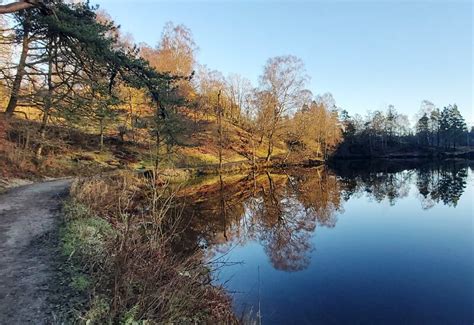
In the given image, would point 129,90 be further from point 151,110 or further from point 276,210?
point 276,210

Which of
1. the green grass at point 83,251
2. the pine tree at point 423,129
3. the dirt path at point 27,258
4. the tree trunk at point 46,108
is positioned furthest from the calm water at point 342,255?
the pine tree at point 423,129

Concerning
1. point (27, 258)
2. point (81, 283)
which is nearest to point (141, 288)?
point (81, 283)

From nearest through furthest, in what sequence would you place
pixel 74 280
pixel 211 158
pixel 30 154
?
pixel 74 280 → pixel 30 154 → pixel 211 158

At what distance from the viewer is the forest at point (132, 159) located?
171 inches

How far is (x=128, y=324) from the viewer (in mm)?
3545

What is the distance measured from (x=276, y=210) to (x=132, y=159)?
1586cm

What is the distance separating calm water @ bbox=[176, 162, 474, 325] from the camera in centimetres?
682

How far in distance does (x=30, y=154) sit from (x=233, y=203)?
37.2 feet

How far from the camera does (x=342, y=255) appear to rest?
399 inches

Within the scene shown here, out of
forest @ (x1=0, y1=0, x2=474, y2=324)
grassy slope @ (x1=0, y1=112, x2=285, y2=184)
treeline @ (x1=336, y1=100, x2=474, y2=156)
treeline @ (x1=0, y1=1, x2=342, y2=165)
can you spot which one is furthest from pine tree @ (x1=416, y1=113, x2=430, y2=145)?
grassy slope @ (x1=0, y1=112, x2=285, y2=184)

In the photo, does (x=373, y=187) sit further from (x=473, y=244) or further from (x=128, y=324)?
(x=128, y=324)

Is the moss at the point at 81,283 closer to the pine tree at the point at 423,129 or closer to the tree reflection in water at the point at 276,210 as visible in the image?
the tree reflection in water at the point at 276,210

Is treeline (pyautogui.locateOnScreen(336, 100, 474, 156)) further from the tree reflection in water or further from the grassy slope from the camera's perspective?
the tree reflection in water

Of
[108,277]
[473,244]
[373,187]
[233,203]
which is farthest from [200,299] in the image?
[373,187]
